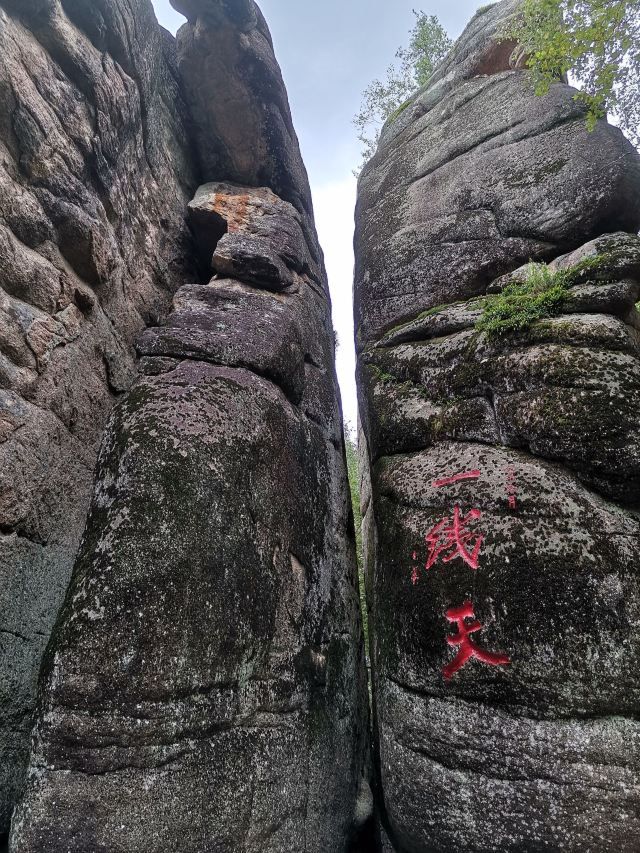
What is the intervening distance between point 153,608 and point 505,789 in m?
2.63

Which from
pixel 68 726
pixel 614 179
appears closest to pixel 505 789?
pixel 68 726

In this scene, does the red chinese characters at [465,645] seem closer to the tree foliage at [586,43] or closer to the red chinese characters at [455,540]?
the red chinese characters at [455,540]

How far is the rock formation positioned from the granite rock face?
2.29 ft

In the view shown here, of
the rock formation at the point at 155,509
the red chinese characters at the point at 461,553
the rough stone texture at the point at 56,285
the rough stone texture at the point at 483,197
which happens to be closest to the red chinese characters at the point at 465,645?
the red chinese characters at the point at 461,553

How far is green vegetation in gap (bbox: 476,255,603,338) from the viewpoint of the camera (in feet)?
15.5

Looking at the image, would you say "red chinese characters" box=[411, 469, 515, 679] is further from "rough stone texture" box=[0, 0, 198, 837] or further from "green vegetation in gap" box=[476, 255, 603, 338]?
"rough stone texture" box=[0, 0, 198, 837]

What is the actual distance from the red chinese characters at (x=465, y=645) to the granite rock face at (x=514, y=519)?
0.05 ft

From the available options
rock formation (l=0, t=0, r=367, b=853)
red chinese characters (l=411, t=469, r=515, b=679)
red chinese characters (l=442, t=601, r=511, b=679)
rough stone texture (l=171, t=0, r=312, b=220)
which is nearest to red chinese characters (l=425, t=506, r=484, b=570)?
red chinese characters (l=411, t=469, r=515, b=679)

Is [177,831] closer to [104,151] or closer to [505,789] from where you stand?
[505,789]

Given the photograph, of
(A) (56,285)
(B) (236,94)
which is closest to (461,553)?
(A) (56,285)

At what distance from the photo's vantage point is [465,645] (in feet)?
12.0

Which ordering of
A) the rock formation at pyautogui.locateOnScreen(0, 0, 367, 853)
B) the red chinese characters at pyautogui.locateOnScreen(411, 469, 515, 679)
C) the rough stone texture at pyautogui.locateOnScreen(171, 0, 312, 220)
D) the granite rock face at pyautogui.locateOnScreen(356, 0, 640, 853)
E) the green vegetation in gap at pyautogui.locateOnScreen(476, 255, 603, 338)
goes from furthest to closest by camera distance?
the rough stone texture at pyautogui.locateOnScreen(171, 0, 312, 220)
the green vegetation in gap at pyautogui.locateOnScreen(476, 255, 603, 338)
the red chinese characters at pyautogui.locateOnScreen(411, 469, 515, 679)
the granite rock face at pyautogui.locateOnScreen(356, 0, 640, 853)
the rock formation at pyautogui.locateOnScreen(0, 0, 367, 853)

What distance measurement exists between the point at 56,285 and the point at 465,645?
14.3ft

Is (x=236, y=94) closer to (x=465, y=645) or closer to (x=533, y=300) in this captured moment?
(x=533, y=300)
